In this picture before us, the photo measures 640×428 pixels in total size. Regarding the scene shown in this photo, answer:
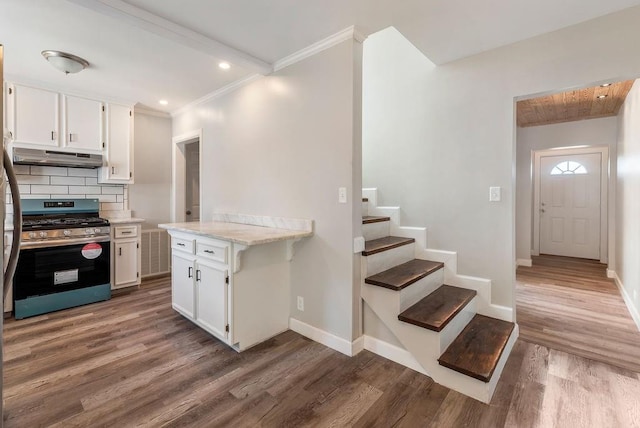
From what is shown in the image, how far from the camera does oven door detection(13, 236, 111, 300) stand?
3.02 meters

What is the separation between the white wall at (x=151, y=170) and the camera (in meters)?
4.31

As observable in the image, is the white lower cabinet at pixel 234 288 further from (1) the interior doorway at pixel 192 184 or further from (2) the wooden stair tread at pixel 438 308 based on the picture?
(1) the interior doorway at pixel 192 184

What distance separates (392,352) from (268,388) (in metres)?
0.94

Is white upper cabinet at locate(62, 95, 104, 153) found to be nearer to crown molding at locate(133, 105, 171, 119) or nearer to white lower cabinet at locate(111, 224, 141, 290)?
crown molding at locate(133, 105, 171, 119)

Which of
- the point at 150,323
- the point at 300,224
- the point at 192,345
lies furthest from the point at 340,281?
the point at 150,323

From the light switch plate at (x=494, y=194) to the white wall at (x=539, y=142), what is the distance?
353 cm

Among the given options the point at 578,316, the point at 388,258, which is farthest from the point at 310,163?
the point at 578,316

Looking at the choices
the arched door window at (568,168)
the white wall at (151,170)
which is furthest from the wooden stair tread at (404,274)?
the arched door window at (568,168)

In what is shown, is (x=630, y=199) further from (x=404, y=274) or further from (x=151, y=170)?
(x=151, y=170)

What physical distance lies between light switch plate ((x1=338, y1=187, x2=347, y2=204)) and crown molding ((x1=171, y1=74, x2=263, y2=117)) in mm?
1559

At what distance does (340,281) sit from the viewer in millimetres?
2387

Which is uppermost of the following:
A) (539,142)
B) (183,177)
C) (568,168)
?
(539,142)

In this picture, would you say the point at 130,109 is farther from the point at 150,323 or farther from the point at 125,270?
the point at 150,323

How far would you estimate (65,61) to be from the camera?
269 cm
